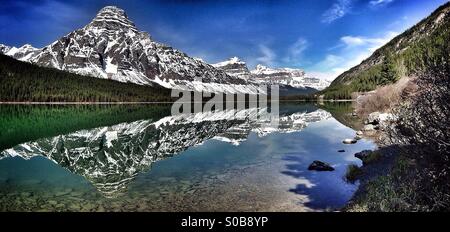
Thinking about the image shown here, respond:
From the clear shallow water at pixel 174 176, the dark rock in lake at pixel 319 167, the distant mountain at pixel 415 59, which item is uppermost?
the distant mountain at pixel 415 59

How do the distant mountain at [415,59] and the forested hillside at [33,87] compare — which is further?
the forested hillside at [33,87]

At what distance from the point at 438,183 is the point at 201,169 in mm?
15683

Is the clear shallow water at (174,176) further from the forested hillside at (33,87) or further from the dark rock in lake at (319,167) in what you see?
the forested hillside at (33,87)

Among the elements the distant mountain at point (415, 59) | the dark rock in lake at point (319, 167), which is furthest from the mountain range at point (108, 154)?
the distant mountain at point (415, 59)

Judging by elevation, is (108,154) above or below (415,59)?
below

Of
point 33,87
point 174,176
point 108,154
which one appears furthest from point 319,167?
point 33,87

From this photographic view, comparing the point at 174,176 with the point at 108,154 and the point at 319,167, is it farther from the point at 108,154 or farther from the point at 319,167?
the point at 108,154

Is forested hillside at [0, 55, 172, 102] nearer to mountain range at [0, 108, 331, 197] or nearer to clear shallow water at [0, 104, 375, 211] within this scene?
mountain range at [0, 108, 331, 197]

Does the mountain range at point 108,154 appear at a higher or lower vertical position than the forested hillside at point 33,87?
lower

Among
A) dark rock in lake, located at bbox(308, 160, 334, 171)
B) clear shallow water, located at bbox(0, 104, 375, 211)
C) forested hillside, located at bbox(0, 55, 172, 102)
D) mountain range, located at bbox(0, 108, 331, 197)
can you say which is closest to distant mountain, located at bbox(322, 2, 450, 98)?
dark rock in lake, located at bbox(308, 160, 334, 171)

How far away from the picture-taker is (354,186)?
58.6ft

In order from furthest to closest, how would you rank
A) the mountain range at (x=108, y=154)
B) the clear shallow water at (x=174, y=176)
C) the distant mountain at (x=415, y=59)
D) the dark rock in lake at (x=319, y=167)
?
1. the dark rock in lake at (x=319, y=167)
2. the mountain range at (x=108, y=154)
3. the clear shallow water at (x=174, y=176)
4. the distant mountain at (x=415, y=59)
